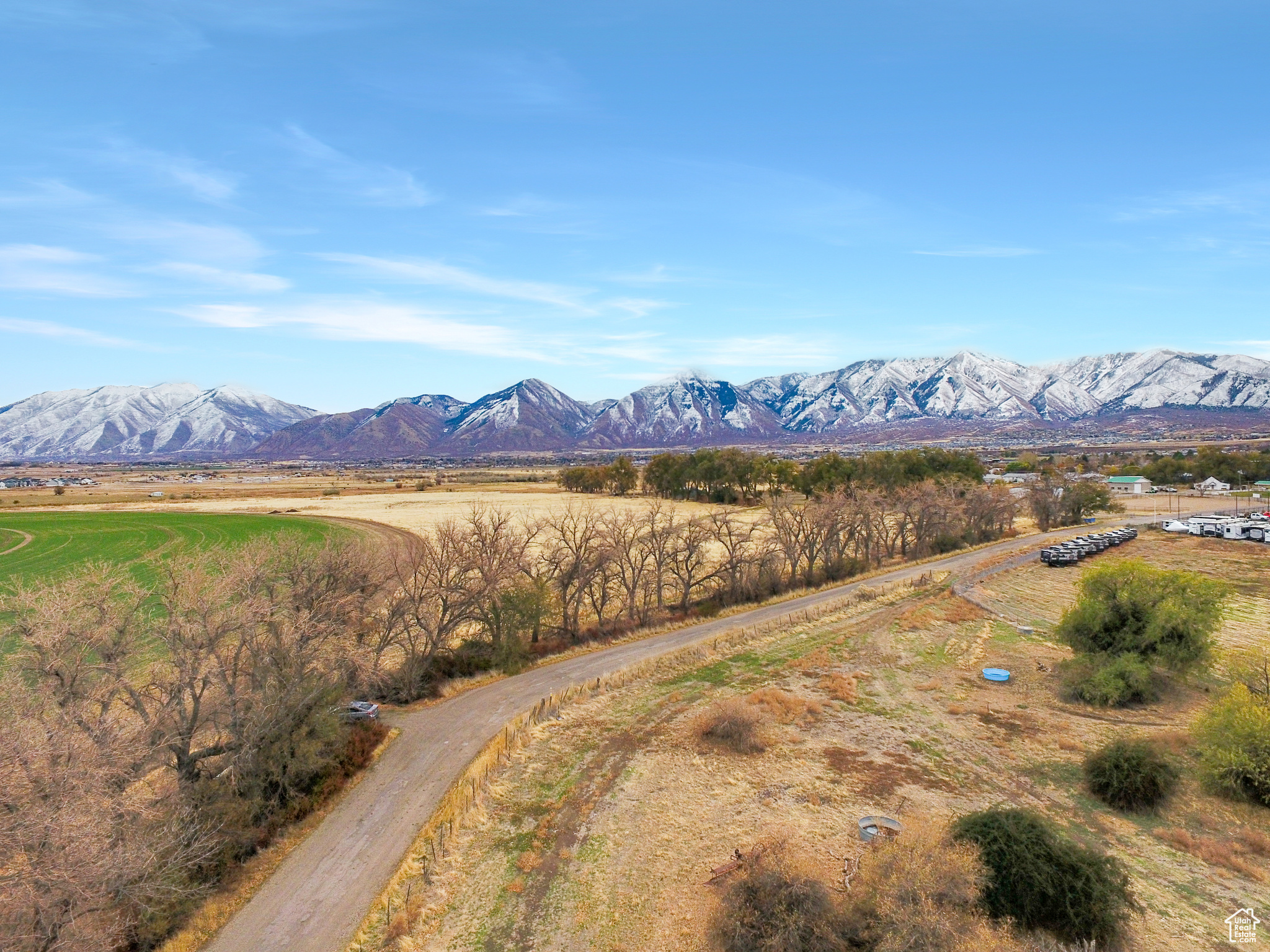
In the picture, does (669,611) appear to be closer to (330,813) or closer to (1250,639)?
(330,813)

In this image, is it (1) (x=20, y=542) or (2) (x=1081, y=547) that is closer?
(2) (x=1081, y=547)

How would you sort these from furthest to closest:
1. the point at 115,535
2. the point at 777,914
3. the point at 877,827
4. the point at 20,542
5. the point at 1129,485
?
the point at 1129,485, the point at 115,535, the point at 20,542, the point at 877,827, the point at 777,914

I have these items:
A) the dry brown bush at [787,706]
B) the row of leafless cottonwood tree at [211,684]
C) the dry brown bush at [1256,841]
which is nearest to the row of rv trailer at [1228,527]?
the row of leafless cottonwood tree at [211,684]

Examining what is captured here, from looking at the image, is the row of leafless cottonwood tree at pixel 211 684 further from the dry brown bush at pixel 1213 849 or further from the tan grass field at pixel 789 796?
A: the dry brown bush at pixel 1213 849

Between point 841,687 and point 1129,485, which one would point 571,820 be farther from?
point 1129,485

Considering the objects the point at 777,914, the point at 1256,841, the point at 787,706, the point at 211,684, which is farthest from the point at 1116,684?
the point at 211,684

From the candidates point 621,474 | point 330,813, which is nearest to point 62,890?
point 330,813

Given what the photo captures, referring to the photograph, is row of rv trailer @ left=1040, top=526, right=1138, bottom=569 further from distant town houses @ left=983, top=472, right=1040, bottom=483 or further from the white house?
the white house
